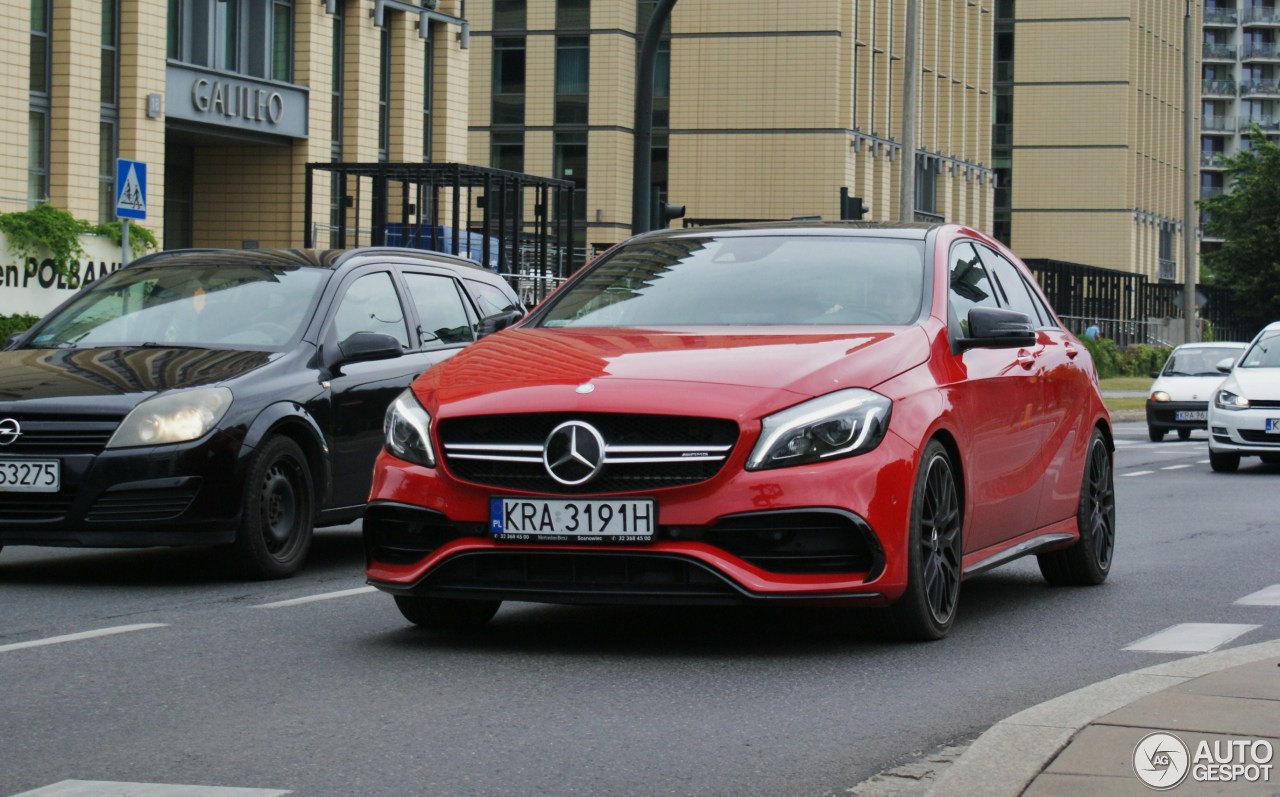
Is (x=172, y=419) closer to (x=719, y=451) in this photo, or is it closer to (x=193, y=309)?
(x=193, y=309)

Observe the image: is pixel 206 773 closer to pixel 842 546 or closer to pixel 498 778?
pixel 498 778

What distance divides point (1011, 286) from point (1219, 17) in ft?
484

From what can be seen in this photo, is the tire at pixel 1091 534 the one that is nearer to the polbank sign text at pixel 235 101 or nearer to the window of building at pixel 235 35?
the polbank sign text at pixel 235 101

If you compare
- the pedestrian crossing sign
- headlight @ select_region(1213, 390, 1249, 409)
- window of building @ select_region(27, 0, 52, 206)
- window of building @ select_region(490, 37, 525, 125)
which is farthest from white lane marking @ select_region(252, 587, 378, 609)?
window of building @ select_region(490, 37, 525, 125)

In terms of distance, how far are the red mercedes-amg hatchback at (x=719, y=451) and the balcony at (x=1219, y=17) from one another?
14866 centimetres

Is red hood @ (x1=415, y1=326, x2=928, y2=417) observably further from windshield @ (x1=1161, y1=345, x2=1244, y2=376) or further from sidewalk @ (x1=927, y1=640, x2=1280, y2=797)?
windshield @ (x1=1161, y1=345, x2=1244, y2=376)

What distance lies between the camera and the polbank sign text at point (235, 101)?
3416 centimetres

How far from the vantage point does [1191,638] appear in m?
8.38

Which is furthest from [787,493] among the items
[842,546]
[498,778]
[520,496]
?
[498,778]

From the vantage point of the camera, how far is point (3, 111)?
29.8 meters

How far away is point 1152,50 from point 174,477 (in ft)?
304

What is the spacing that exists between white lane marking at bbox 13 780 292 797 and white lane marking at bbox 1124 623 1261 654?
158 inches

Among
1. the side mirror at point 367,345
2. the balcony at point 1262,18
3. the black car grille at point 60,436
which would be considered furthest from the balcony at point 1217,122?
the black car grille at point 60,436

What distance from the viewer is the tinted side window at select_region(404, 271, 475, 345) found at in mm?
12102
